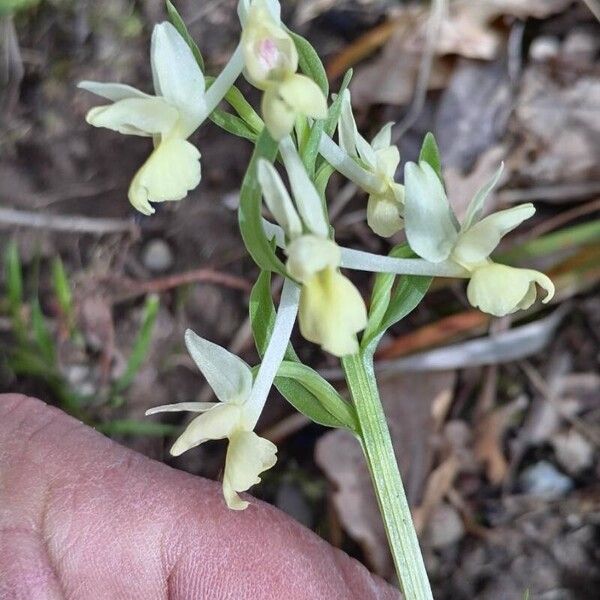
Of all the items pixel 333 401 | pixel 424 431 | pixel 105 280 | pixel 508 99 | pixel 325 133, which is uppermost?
pixel 325 133

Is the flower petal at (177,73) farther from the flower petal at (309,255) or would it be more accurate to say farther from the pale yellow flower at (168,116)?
the flower petal at (309,255)

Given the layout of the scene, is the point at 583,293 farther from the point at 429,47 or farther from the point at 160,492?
the point at 160,492

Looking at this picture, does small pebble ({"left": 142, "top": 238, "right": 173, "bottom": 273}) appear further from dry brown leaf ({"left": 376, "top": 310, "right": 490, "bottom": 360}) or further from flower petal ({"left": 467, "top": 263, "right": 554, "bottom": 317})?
flower petal ({"left": 467, "top": 263, "right": 554, "bottom": 317})

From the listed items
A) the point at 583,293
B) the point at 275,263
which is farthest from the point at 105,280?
the point at 275,263

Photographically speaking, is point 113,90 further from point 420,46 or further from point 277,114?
point 420,46

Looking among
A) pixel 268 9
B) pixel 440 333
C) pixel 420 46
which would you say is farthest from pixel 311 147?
pixel 420 46

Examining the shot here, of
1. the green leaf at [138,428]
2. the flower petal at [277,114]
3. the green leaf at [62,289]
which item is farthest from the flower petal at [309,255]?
the green leaf at [62,289]

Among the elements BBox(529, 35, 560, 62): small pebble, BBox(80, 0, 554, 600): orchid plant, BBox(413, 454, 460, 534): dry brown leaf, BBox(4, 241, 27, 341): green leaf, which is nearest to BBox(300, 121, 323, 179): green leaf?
BBox(80, 0, 554, 600): orchid plant
